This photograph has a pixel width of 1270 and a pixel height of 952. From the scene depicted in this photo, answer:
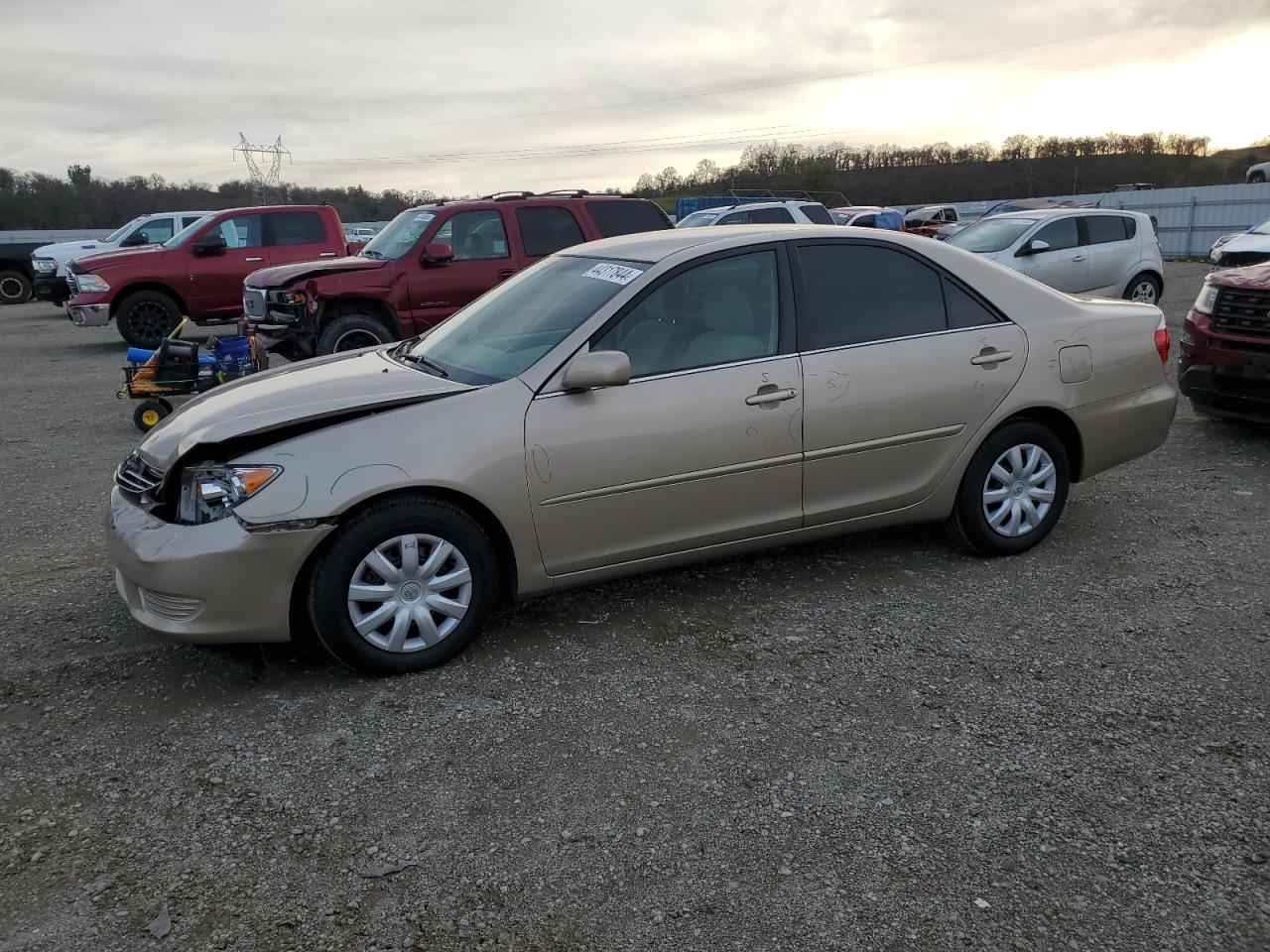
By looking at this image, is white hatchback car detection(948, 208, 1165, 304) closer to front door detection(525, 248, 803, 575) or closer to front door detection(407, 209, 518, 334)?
front door detection(407, 209, 518, 334)

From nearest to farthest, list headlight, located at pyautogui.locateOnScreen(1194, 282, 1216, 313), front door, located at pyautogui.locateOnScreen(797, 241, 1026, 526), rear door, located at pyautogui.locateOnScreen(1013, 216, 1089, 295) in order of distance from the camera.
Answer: front door, located at pyautogui.locateOnScreen(797, 241, 1026, 526) < headlight, located at pyautogui.locateOnScreen(1194, 282, 1216, 313) < rear door, located at pyautogui.locateOnScreen(1013, 216, 1089, 295)

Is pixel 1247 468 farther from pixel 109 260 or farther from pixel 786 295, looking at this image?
pixel 109 260

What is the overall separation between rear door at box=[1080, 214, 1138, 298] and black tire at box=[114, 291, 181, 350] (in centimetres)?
1240

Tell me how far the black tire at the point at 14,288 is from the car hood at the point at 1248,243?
2445 cm

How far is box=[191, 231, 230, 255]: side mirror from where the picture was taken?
1327cm

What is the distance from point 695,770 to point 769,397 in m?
1.68

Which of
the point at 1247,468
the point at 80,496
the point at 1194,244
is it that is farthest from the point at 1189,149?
the point at 80,496

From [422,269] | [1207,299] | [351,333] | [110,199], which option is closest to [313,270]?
[351,333]

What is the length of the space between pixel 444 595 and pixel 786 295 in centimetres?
199

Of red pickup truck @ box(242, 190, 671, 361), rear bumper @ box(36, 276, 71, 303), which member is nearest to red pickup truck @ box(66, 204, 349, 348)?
red pickup truck @ box(242, 190, 671, 361)

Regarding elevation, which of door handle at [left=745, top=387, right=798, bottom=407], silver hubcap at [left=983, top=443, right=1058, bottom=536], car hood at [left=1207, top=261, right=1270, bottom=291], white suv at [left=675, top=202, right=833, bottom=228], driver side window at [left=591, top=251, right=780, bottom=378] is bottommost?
silver hubcap at [left=983, top=443, right=1058, bottom=536]

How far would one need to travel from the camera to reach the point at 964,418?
4543 mm

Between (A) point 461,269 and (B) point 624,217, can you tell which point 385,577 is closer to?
(A) point 461,269

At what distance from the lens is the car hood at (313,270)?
382 inches
